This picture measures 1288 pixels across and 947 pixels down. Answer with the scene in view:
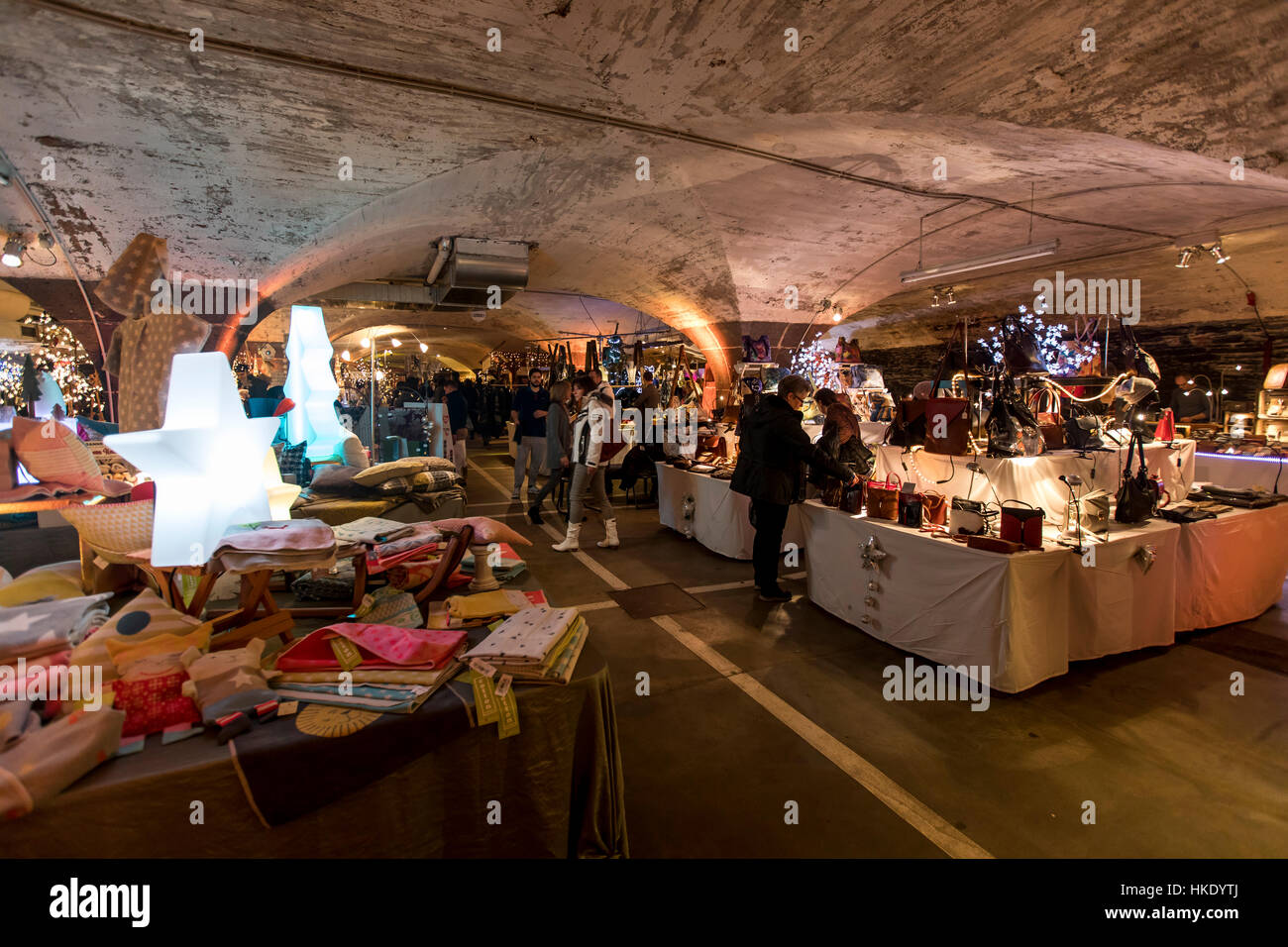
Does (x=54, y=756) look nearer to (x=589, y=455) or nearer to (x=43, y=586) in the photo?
(x=43, y=586)

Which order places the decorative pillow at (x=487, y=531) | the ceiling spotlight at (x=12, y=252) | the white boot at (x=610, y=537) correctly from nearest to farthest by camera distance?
the decorative pillow at (x=487, y=531) < the ceiling spotlight at (x=12, y=252) < the white boot at (x=610, y=537)

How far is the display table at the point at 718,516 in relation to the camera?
6.07 m

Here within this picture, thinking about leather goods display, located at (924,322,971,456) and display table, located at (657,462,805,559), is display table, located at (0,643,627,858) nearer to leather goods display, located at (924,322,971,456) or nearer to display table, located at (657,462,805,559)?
leather goods display, located at (924,322,971,456)

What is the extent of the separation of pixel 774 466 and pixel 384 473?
293cm

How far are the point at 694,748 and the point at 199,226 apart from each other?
6.23 meters

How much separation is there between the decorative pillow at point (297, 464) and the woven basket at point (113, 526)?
353cm

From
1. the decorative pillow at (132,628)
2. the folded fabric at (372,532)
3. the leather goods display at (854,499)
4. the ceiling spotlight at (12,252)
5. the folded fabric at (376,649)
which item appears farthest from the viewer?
the ceiling spotlight at (12,252)

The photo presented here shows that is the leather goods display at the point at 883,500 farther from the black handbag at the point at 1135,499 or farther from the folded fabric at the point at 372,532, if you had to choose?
the folded fabric at the point at 372,532

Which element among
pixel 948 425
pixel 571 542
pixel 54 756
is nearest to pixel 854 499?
pixel 948 425

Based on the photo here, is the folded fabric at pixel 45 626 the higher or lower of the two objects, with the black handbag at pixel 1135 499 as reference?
lower

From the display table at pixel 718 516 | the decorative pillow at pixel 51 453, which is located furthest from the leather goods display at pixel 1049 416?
the decorative pillow at pixel 51 453

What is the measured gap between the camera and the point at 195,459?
239cm

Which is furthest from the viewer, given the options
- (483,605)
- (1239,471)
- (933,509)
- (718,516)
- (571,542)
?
(1239,471)
